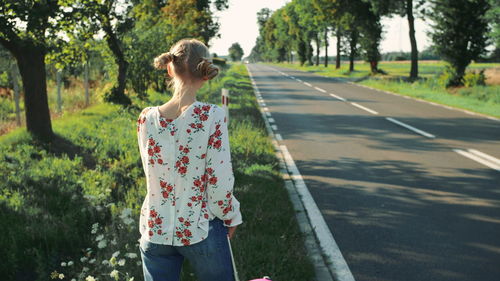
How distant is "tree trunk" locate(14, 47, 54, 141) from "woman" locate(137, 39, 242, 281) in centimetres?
793

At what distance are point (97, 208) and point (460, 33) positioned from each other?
2206 centimetres

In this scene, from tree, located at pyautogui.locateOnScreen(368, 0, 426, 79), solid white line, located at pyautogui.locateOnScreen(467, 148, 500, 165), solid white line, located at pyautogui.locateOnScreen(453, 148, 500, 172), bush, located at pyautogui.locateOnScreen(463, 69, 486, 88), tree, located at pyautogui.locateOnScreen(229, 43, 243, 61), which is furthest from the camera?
tree, located at pyautogui.locateOnScreen(229, 43, 243, 61)

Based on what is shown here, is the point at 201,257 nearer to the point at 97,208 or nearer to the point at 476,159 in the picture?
the point at 97,208

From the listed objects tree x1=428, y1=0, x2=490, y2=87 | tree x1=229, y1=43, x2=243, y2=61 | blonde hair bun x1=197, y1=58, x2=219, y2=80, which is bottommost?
blonde hair bun x1=197, y1=58, x2=219, y2=80

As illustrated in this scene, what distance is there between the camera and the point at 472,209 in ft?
17.9

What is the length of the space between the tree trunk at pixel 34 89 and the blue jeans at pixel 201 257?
7.86 m

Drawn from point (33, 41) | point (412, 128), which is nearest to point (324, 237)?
point (33, 41)

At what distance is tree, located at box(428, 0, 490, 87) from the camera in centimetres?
2173

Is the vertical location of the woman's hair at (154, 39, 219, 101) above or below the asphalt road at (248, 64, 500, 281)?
above

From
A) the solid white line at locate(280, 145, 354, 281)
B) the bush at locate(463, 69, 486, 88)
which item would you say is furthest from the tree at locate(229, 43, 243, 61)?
the solid white line at locate(280, 145, 354, 281)

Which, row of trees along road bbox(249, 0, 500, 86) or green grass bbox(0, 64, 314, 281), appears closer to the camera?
green grass bbox(0, 64, 314, 281)

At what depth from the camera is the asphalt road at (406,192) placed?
4.12 m

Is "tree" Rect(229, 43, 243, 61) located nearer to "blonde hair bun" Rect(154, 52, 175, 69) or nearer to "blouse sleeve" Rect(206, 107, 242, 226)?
"blonde hair bun" Rect(154, 52, 175, 69)

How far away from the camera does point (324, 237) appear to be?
15.2ft
